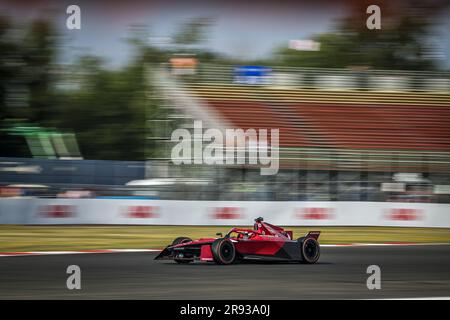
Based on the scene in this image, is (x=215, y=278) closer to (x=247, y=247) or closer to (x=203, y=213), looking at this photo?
(x=247, y=247)

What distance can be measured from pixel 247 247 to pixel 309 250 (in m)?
0.89

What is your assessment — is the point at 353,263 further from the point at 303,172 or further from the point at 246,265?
the point at 303,172

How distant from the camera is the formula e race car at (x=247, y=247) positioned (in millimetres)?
9500

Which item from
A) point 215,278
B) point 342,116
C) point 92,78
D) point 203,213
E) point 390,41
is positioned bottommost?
point 203,213

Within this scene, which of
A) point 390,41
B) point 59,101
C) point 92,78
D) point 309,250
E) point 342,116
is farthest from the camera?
point 92,78

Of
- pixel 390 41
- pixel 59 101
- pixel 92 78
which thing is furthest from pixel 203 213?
pixel 92 78

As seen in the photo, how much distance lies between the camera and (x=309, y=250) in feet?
33.1

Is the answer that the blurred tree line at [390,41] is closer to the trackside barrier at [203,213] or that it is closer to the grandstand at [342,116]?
the grandstand at [342,116]

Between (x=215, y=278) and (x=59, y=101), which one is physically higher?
(x=59, y=101)

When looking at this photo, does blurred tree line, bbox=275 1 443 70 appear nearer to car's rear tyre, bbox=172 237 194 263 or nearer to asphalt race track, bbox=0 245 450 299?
asphalt race track, bbox=0 245 450 299

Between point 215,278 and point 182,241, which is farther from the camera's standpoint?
point 182,241

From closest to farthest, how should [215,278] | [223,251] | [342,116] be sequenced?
[215,278] < [223,251] < [342,116]

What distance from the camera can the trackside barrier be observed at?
1692 cm
